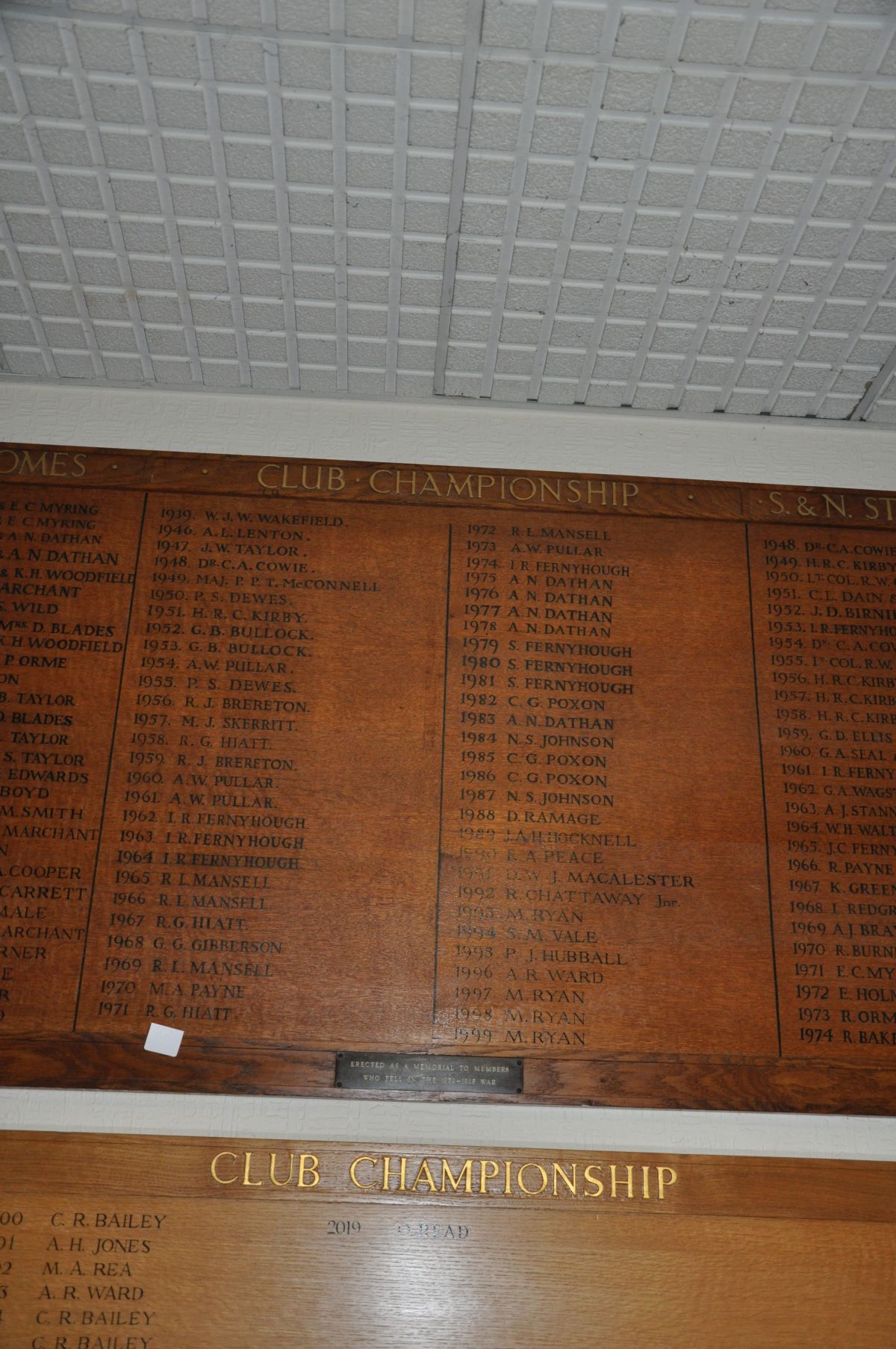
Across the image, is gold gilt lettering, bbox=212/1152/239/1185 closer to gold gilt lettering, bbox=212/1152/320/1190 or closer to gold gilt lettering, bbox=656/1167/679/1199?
gold gilt lettering, bbox=212/1152/320/1190

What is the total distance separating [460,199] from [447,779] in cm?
143

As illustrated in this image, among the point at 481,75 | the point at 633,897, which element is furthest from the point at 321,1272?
the point at 481,75

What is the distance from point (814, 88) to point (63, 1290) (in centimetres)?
307

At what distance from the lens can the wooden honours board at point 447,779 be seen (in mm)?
2711

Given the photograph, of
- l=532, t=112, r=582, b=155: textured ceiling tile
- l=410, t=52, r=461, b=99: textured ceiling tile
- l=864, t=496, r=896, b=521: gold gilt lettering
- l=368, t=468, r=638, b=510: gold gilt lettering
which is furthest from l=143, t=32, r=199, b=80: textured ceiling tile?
l=864, t=496, r=896, b=521: gold gilt lettering

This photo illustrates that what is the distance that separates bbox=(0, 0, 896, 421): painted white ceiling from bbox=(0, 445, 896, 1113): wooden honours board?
32 centimetres

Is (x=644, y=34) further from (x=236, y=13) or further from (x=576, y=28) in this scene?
(x=236, y=13)

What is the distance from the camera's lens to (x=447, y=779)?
2.92 m

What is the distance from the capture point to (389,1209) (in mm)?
2518

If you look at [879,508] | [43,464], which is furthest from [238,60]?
[879,508]

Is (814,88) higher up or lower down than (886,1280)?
higher up

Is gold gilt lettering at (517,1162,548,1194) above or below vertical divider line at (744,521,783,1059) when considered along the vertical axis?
below

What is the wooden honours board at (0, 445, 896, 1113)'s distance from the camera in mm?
2711

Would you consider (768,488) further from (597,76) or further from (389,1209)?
(389,1209)
